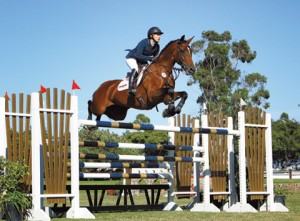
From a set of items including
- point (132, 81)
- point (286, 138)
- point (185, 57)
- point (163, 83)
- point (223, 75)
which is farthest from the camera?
point (286, 138)

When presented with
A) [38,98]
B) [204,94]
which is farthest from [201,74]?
[38,98]

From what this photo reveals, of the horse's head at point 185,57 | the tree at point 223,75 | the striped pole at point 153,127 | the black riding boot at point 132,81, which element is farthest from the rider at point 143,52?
the tree at point 223,75

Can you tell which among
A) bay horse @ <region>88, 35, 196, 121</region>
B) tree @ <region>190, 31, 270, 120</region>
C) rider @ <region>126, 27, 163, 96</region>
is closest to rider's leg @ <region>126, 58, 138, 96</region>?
rider @ <region>126, 27, 163, 96</region>

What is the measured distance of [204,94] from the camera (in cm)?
4375

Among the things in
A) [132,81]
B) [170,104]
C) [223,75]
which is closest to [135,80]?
[132,81]

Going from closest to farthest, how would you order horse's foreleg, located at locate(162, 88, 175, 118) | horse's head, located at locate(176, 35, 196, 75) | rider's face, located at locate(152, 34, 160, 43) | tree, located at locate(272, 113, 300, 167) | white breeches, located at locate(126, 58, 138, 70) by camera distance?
horse's head, located at locate(176, 35, 196, 75) < horse's foreleg, located at locate(162, 88, 175, 118) < rider's face, located at locate(152, 34, 160, 43) < white breeches, located at locate(126, 58, 138, 70) < tree, located at locate(272, 113, 300, 167)

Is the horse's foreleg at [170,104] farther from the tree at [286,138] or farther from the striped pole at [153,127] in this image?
the tree at [286,138]

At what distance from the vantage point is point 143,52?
356 inches

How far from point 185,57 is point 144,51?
699mm

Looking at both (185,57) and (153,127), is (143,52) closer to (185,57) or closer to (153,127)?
(185,57)

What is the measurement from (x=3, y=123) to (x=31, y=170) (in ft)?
2.26

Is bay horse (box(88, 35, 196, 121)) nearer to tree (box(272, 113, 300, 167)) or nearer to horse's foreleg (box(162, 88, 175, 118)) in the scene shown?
horse's foreleg (box(162, 88, 175, 118))

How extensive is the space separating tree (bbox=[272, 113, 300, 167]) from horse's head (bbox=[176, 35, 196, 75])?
52.9 m

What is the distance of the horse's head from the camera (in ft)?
28.1
